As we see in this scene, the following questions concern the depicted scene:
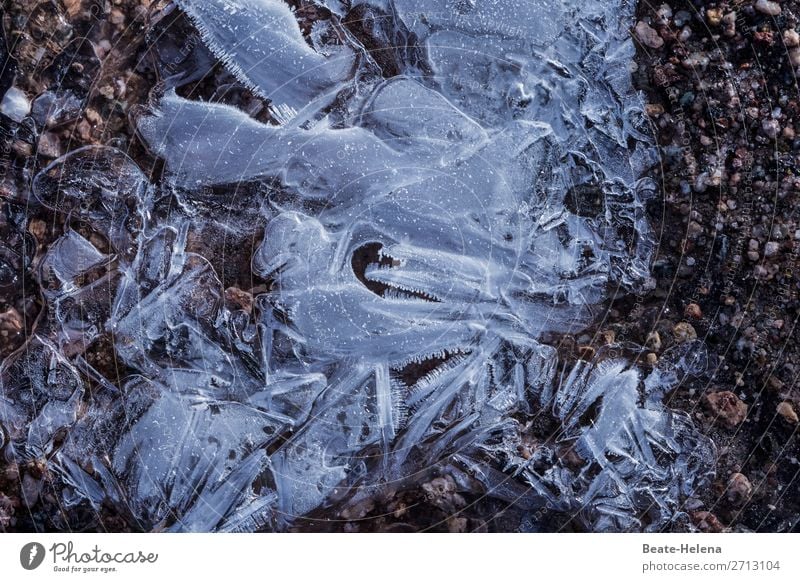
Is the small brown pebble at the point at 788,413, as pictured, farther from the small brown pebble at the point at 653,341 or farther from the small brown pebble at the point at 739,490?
the small brown pebble at the point at 653,341

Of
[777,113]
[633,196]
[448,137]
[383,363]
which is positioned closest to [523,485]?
[383,363]

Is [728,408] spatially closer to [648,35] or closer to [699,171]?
[699,171]

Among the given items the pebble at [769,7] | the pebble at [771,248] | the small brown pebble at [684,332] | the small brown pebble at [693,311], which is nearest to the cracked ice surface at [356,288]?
the small brown pebble at [684,332]

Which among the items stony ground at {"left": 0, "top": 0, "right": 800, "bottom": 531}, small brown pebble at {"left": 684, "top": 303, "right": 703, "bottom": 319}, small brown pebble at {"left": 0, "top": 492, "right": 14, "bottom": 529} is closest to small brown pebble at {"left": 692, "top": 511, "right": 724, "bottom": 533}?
stony ground at {"left": 0, "top": 0, "right": 800, "bottom": 531}

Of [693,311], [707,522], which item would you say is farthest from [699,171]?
[707,522]

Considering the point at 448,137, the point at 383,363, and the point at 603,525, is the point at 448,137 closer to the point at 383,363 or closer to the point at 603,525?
the point at 383,363

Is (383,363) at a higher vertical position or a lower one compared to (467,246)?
lower
